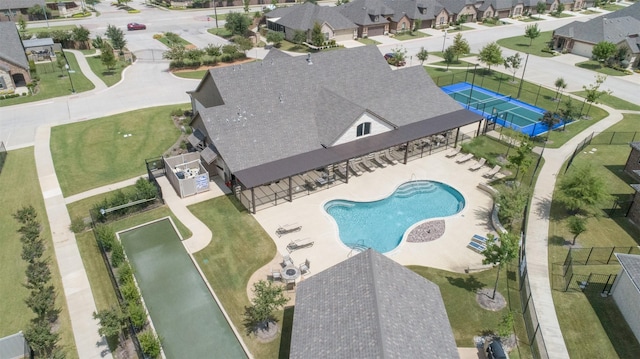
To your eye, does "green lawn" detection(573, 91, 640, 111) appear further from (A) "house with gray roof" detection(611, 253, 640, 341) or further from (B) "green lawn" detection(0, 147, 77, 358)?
(B) "green lawn" detection(0, 147, 77, 358)

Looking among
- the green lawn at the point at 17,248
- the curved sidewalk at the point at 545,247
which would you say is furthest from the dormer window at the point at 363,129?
the green lawn at the point at 17,248

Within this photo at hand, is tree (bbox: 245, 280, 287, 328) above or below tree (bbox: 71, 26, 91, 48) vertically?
below

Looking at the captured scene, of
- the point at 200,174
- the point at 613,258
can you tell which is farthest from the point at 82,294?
the point at 613,258

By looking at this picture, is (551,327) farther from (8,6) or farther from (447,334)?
(8,6)

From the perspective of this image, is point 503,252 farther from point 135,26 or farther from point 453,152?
point 135,26

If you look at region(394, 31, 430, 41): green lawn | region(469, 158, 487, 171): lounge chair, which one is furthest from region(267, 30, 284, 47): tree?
region(469, 158, 487, 171): lounge chair

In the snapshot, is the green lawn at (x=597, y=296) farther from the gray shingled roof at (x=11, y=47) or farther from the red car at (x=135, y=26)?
the red car at (x=135, y=26)

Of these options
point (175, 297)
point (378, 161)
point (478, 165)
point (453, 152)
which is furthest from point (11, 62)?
point (478, 165)
